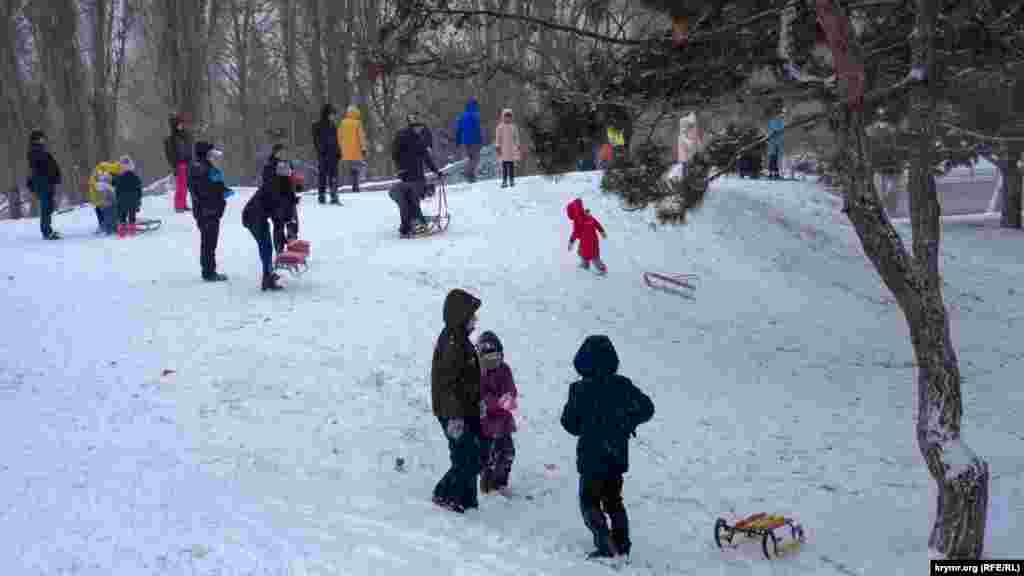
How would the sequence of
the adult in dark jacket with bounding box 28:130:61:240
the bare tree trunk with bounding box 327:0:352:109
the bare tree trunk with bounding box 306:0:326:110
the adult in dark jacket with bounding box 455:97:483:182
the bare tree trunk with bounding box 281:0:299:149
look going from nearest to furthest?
the adult in dark jacket with bounding box 28:130:61:240, the adult in dark jacket with bounding box 455:97:483:182, the bare tree trunk with bounding box 306:0:326:110, the bare tree trunk with bounding box 327:0:352:109, the bare tree trunk with bounding box 281:0:299:149

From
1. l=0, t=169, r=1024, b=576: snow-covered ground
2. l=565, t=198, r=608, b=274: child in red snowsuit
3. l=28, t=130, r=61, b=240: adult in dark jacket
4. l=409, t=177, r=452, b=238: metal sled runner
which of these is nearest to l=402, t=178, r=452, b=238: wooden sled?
l=409, t=177, r=452, b=238: metal sled runner

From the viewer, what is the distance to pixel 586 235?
15078mm

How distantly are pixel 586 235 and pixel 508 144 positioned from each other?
16.6 ft

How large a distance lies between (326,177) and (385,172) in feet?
57.8

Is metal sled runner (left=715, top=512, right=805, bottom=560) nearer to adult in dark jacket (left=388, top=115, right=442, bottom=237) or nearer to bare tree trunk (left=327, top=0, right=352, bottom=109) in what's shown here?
adult in dark jacket (left=388, top=115, right=442, bottom=237)

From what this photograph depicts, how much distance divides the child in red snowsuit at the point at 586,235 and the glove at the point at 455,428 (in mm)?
7899


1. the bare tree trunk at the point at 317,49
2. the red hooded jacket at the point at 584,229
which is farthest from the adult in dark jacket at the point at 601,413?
the bare tree trunk at the point at 317,49

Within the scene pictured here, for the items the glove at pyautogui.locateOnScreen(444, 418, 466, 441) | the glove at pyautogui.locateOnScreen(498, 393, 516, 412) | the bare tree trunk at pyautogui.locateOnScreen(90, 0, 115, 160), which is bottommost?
the glove at pyautogui.locateOnScreen(444, 418, 466, 441)

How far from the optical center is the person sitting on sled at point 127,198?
658 inches

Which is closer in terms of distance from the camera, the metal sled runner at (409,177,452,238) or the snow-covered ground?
the snow-covered ground

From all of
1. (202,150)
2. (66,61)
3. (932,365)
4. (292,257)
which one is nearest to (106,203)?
(202,150)

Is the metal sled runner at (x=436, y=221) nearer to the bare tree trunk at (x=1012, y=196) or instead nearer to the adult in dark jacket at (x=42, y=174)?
the adult in dark jacket at (x=42, y=174)

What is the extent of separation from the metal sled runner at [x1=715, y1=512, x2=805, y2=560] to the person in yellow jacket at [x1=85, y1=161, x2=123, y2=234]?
41.6 feet

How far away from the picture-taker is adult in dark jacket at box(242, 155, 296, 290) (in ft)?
39.5
